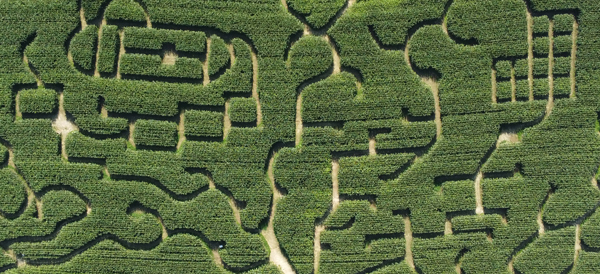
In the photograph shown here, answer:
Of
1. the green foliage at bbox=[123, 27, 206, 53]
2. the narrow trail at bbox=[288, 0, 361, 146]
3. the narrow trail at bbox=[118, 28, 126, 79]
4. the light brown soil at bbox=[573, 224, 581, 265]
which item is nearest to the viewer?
the green foliage at bbox=[123, 27, 206, 53]

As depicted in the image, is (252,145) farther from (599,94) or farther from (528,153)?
(599,94)

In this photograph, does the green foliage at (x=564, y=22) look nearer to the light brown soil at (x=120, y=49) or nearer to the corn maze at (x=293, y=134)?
the corn maze at (x=293, y=134)

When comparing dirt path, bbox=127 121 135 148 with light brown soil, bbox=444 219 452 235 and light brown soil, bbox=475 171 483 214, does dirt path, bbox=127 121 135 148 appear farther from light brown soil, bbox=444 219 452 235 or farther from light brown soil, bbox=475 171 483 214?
light brown soil, bbox=475 171 483 214

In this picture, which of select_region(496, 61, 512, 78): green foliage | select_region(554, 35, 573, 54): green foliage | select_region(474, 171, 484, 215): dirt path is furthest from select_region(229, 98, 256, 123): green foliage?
select_region(554, 35, 573, 54): green foliage

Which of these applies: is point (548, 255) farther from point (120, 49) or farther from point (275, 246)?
point (120, 49)

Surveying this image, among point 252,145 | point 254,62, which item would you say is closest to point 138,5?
point 254,62

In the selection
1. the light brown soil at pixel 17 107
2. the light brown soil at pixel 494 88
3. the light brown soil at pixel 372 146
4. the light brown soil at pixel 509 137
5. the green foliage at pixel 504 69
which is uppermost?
the green foliage at pixel 504 69

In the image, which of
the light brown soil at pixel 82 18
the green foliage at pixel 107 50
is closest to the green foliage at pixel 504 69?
the green foliage at pixel 107 50

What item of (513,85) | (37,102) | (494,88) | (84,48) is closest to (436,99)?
(494,88)
